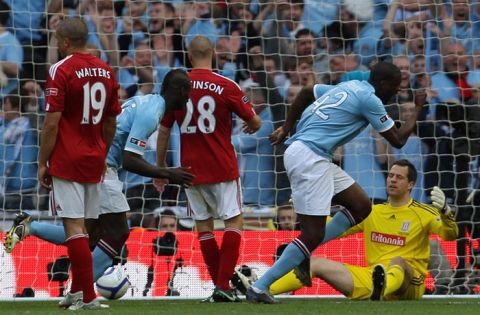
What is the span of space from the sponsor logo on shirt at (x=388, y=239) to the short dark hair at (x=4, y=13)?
15.6ft

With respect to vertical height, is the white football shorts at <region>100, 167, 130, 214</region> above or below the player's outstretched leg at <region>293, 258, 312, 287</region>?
above

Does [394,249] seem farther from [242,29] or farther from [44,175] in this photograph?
[242,29]

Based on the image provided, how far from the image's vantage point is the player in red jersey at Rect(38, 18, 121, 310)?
6.91 m

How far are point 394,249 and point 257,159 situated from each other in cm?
329

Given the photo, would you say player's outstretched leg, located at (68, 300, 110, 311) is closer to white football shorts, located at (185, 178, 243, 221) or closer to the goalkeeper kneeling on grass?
white football shorts, located at (185, 178, 243, 221)

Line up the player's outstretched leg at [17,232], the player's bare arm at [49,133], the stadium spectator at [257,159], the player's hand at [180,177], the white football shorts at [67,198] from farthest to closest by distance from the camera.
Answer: the stadium spectator at [257,159] < the player's outstretched leg at [17,232] < the player's hand at [180,177] < the white football shorts at [67,198] < the player's bare arm at [49,133]

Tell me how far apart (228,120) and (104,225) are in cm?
113

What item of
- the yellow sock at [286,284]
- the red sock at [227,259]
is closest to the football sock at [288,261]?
the red sock at [227,259]

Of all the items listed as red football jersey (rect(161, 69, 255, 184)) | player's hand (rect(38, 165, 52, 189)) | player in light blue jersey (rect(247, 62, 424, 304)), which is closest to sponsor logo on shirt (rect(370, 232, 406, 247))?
player in light blue jersey (rect(247, 62, 424, 304))

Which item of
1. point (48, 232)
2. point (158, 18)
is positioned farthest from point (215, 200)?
point (158, 18)

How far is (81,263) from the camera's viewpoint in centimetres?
695

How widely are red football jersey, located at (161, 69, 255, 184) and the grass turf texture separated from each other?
910 mm

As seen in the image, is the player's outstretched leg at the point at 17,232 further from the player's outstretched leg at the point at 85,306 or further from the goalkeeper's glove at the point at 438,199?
the goalkeeper's glove at the point at 438,199

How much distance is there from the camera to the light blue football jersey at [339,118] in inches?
303
